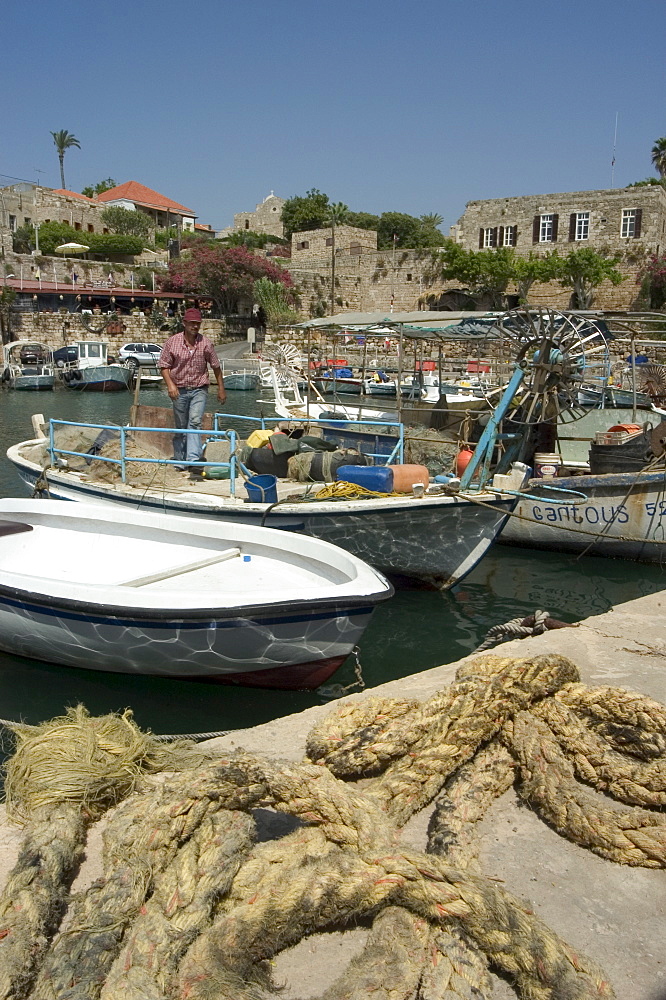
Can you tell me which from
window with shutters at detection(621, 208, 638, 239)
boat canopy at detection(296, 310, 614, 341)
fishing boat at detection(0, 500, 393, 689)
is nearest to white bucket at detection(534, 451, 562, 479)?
boat canopy at detection(296, 310, 614, 341)

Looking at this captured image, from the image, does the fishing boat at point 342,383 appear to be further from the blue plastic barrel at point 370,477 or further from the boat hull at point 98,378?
the blue plastic barrel at point 370,477

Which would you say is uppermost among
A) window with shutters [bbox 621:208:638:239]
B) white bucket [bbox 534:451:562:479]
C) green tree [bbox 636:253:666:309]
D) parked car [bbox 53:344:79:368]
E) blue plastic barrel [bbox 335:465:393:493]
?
window with shutters [bbox 621:208:638:239]

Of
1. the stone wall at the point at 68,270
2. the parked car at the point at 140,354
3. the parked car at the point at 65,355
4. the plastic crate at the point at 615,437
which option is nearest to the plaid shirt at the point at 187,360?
the plastic crate at the point at 615,437

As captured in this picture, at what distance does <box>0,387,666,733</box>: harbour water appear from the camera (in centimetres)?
604

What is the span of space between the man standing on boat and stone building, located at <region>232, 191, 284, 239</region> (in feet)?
252

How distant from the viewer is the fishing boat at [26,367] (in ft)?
116

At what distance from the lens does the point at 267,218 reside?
84.6m

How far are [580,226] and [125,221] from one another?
141ft

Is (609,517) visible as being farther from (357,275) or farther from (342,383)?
(357,275)

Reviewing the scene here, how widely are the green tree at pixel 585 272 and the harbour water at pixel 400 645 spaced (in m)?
36.5

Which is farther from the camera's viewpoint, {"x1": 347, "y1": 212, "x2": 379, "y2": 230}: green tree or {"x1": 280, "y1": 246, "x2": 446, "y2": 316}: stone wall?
{"x1": 347, "y1": 212, "x2": 379, "y2": 230}: green tree

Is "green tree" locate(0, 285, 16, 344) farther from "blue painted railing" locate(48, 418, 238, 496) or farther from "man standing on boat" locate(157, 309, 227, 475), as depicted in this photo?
"man standing on boat" locate(157, 309, 227, 475)

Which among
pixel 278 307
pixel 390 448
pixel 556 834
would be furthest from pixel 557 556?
pixel 278 307

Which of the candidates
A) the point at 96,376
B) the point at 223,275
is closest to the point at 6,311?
the point at 96,376
